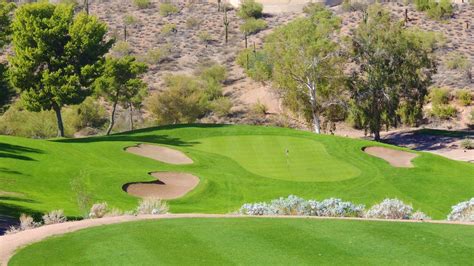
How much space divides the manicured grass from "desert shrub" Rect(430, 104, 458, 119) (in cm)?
5194

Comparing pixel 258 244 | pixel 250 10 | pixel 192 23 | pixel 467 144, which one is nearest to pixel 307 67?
pixel 467 144

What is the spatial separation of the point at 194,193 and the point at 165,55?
190 feet

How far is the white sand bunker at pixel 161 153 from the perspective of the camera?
35.1m

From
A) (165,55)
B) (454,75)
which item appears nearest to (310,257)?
(454,75)

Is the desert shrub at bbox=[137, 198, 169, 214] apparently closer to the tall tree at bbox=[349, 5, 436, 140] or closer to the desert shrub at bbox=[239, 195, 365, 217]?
the desert shrub at bbox=[239, 195, 365, 217]

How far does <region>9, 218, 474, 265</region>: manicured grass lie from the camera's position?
47.4 feet

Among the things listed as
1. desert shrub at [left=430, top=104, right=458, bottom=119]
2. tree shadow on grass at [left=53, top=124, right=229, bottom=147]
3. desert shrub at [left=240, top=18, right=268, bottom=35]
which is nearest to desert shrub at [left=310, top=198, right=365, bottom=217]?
tree shadow on grass at [left=53, top=124, right=229, bottom=147]

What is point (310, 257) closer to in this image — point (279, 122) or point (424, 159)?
point (424, 159)

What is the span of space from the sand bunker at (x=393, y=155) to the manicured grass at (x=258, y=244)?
→ 57.3ft

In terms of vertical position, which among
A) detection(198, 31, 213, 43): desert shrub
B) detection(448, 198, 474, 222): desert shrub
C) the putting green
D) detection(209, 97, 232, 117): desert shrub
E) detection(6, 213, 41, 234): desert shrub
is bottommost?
detection(209, 97, 232, 117): desert shrub

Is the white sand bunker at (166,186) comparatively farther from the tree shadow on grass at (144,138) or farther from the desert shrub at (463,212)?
the desert shrub at (463,212)

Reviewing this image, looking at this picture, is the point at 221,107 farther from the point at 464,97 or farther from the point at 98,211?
the point at 98,211

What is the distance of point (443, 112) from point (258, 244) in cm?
5556

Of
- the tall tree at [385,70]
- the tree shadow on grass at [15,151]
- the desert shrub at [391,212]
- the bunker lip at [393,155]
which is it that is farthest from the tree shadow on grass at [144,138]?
the desert shrub at [391,212]
